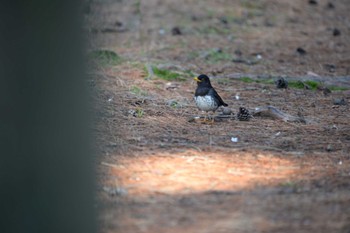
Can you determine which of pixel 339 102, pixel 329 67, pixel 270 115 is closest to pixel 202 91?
pixel 270 115

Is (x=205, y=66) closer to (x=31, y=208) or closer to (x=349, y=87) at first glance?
(x=349, y=87)

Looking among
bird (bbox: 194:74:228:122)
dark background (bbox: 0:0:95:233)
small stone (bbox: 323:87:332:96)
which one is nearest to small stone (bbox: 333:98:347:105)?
small stone (bbox: 323:87:332:96)

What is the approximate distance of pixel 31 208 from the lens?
3.93 meters

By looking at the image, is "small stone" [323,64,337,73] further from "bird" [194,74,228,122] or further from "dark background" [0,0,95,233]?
"dark background" [0,0,95,233]

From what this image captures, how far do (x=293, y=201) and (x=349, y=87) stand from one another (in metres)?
5.19

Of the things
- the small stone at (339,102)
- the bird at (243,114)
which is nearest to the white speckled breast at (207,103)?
the bird at (243,114)

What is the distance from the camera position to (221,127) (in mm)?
7855

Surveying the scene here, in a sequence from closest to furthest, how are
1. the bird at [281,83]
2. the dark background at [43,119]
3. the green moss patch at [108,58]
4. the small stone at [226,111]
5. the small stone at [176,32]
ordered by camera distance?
the dark background at [43,119], the small stone at [226,111], the bird at [281,83], the green moss patch at [108,58], the small stone at [176,32]

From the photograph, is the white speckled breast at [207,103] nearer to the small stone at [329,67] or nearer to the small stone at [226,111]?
the small stone at [226,111]

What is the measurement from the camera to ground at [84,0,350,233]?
5090 millimetres

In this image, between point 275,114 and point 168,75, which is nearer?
point 275,114

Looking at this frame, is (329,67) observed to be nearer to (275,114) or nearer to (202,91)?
(275,114)

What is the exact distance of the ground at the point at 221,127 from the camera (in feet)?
16.7

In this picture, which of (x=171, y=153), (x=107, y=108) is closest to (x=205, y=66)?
(x=107, y=108)
